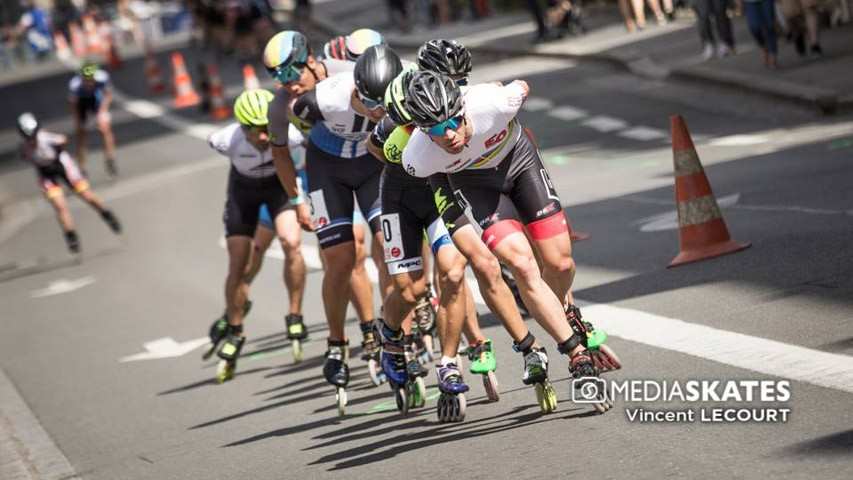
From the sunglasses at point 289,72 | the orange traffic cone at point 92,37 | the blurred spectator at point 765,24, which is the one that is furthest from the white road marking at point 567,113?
the orange traffic cone at point 92,37

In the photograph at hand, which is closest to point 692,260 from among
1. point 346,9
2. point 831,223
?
point 831,223

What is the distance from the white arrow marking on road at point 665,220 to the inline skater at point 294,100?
176 inches

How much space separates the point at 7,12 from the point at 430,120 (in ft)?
203

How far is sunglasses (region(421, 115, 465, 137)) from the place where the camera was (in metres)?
8.86

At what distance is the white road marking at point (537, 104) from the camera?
28.7m

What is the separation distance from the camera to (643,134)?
77.9 ft

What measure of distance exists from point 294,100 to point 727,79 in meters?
15.3

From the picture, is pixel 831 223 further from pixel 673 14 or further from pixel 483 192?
pixel 673 14

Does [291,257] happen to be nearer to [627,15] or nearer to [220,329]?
[220,329]

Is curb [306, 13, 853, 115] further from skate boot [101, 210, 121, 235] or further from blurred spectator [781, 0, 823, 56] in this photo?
skate boot [101, 210, 121, 235]

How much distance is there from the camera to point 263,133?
12.8 meters

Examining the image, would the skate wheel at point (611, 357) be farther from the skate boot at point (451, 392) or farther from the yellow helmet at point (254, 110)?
the yellow helmet at point (254, 110)

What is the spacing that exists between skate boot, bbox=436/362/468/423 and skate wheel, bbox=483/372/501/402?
24cm

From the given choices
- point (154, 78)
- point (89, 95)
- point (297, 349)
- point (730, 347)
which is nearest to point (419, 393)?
point (730, 347)
